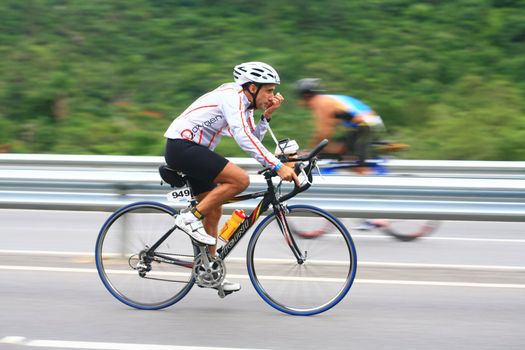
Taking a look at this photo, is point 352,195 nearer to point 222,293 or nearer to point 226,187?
point 222,293

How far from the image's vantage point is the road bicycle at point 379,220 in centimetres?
951

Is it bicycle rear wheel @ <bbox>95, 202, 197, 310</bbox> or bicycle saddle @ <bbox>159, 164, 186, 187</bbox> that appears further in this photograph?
bicycle rear wheel @ <bbox>95, 202, 197, 310</bbox>

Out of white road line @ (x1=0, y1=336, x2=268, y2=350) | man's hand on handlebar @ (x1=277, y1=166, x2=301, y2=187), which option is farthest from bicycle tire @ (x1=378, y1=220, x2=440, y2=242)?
white road line @ (x1=0, y1=336, x2=268, y2=350)

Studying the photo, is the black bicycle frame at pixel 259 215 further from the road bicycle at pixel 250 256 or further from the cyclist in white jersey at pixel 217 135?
the cyclist in white jersey at pixel 217 135

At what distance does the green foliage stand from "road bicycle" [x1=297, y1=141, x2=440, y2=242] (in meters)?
5.76

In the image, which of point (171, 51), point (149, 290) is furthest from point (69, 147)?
point (149, 290)

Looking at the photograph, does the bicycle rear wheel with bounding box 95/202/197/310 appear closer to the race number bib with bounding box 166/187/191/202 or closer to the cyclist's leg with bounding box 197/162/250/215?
the race number bib with bounding box 166/187/191/202

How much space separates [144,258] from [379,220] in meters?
3.79

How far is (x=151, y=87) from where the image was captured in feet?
65.1

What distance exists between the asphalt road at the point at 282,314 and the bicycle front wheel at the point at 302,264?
13 centimetres

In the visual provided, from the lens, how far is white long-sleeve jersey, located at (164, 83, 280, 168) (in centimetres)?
582

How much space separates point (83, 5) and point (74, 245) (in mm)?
14663

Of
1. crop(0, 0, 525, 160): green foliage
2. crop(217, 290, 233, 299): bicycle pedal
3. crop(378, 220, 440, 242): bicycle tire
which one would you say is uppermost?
crop(217, 290, 233, 299): bicycle pedal

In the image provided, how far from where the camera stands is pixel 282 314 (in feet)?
20.5
